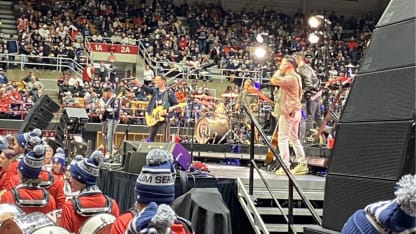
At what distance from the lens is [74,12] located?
26.2 metres

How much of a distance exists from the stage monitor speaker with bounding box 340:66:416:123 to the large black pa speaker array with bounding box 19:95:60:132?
7.65 meters

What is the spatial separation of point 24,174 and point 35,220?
4.10 feet

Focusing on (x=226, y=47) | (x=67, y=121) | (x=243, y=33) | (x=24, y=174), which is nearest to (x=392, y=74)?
(x=24, y=174)

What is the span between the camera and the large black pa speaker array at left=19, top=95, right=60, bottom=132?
1068cm

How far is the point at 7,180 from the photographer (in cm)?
575

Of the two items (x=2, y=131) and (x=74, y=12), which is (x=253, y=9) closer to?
(x=74, y=12)

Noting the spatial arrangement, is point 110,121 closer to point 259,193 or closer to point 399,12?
point 259,193

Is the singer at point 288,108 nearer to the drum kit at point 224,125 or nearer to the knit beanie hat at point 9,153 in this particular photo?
the knit beanie hat at point 9,153

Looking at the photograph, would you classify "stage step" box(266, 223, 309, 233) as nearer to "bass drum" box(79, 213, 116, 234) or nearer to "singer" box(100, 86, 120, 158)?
"bass drum" box(79, 213, 116, 234)

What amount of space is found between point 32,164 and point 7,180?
102cm

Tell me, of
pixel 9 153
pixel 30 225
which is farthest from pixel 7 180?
pixel 30 225

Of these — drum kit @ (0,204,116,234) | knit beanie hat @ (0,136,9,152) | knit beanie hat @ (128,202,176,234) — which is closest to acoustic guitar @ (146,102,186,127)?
knit beanie hat @ (0,136,9,152)

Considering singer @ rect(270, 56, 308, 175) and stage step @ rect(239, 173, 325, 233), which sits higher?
singer @ rect(270, 56, 308, 175)

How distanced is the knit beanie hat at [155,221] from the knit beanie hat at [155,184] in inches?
22.5
